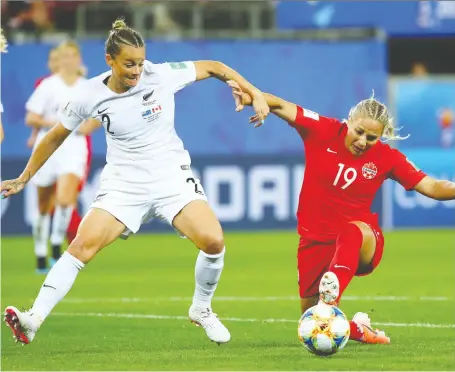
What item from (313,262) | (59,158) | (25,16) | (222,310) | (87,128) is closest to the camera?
(313,262)

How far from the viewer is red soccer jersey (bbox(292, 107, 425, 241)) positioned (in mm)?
8016

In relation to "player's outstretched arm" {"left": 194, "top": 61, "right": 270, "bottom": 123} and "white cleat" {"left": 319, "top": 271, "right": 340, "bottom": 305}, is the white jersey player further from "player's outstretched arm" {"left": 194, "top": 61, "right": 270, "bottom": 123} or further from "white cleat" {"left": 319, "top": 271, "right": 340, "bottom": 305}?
"white cleat" {"left": 319, "top": 271, "right": 340, "bottom": 305}

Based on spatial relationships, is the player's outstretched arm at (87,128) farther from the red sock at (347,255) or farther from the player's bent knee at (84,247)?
the red sock at (347,255)

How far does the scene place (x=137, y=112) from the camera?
25.7 ft

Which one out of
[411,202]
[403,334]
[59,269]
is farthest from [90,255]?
[411,202]

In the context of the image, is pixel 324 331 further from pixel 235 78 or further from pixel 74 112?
pixel 74 112

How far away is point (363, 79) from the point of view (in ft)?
62.7

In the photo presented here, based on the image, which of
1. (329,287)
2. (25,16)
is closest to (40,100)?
(25,16)

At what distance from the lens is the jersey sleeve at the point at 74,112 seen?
781 centimetres

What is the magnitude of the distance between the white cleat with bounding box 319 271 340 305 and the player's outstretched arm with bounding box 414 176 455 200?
1.02 m

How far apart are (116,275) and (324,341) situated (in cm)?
618

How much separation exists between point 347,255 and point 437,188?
0.86 metres

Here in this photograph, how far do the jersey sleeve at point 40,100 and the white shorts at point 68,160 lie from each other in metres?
0.33

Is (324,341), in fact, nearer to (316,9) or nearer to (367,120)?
(367,120)
